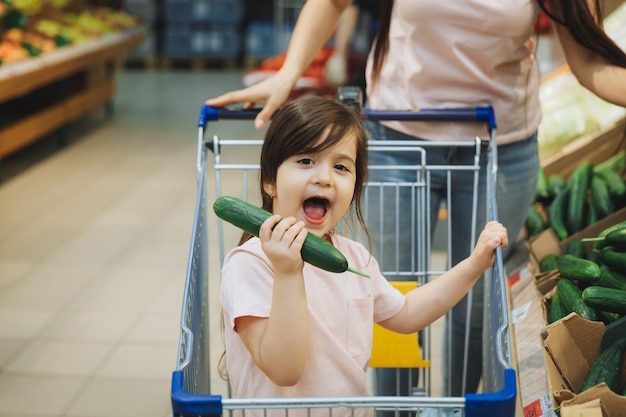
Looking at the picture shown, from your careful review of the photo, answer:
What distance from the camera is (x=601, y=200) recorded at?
2.79m

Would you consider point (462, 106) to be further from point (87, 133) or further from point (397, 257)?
point (87, 133)

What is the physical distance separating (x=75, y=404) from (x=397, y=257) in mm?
1511

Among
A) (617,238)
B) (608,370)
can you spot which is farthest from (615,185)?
(608,370)

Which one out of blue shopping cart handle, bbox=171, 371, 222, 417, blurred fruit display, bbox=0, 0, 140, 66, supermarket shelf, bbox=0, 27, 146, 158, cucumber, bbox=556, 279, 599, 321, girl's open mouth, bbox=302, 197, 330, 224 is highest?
girl's open mouth, bbox=302, 197, 330, 224

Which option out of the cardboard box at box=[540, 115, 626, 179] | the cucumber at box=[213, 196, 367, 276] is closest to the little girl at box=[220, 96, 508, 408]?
the cucumber at box=[213, 196, 367, 276]

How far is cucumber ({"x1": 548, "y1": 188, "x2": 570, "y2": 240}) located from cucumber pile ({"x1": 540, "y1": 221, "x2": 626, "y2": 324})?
1.00 feet

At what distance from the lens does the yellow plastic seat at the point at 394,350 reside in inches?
84.5

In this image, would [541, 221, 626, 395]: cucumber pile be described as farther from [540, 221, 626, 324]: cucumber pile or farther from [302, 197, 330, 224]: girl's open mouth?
[302, 197, 330, 224]: girl's open mouth

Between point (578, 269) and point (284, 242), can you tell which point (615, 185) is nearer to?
point (578, 269)

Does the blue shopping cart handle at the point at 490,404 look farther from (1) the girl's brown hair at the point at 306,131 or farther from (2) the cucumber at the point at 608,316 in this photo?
(2) the cucumber at the point at 608,316

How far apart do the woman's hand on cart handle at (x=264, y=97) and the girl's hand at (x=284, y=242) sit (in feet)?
2.51

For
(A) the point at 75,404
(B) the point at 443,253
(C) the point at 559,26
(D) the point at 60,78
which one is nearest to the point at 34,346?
(A) the point at 75,404

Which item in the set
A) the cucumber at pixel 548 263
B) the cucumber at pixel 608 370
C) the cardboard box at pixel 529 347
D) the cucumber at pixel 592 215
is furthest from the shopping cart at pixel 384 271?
the cucumber at pixel 592 215

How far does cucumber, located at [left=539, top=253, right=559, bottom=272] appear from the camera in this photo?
2570 millimetres
